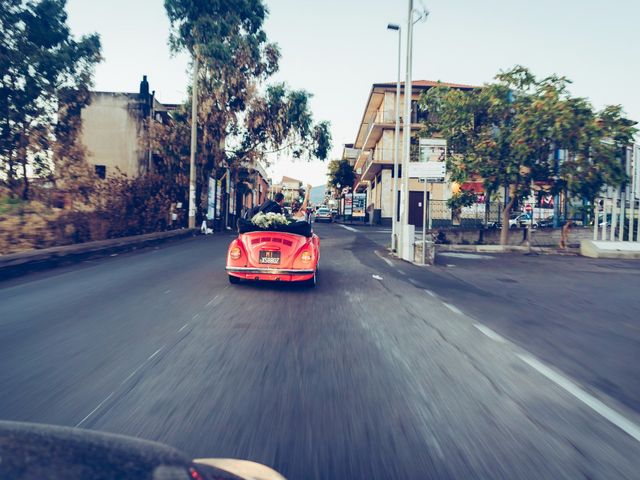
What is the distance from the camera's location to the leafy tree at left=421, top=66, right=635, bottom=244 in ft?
63.6

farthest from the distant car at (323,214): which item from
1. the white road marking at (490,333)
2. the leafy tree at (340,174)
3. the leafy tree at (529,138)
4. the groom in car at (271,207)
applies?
the white road marking at (490,333)

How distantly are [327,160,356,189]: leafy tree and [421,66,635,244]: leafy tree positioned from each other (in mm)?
53665

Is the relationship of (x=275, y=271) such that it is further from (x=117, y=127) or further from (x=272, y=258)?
(x=117, y=127)

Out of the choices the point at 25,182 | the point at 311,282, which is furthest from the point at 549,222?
the point at 25,182

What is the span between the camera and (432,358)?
5227 mm

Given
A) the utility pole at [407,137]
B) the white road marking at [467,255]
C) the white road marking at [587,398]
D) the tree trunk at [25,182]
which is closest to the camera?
the white road marking at [587,398]

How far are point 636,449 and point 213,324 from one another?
4.50 metres

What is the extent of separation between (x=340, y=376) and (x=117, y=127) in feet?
107

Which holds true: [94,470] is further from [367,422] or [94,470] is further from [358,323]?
[358,323]

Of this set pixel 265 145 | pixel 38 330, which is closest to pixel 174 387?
pixel 38 330

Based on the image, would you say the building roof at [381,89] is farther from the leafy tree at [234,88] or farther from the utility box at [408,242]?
the utility box at [408,242]

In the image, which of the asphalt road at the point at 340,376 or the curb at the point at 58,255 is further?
the curb at the point at 58,255

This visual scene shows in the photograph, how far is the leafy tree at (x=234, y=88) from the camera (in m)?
31.0

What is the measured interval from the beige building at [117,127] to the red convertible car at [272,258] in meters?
26.3
